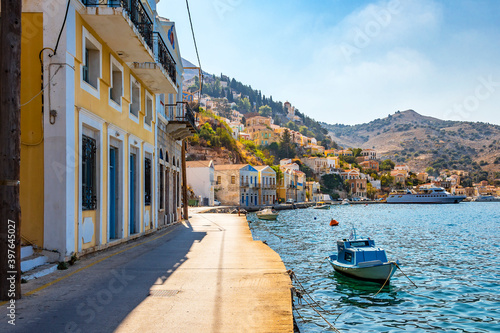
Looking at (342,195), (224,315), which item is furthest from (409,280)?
(342,195)

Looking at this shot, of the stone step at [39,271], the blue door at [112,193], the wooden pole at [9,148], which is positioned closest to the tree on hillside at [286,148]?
Answer: the blue door at [112,193]

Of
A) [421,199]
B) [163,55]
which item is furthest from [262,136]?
[163,55]

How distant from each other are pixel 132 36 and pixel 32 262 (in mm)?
7288

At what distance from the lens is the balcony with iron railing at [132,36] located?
11.5m

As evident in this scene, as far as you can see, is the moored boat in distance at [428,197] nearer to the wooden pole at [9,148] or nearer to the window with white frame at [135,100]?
the window with white frame at [135,100]

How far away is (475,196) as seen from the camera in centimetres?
19975

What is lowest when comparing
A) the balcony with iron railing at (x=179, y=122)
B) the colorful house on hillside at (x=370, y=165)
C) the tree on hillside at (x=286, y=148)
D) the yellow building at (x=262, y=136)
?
the balcony with iron railing at (x=179, y=122)

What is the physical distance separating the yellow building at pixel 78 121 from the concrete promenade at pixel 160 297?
4.30ft

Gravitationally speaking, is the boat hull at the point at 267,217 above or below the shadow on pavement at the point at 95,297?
below

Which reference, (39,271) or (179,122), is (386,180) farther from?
(39,271)

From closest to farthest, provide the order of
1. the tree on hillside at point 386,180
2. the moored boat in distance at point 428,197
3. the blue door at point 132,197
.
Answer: the blue door at point 132,197
the moored boat in distance at point 428,197
the tree on hillside at point 386,180

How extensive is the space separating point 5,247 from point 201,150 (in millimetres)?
87201

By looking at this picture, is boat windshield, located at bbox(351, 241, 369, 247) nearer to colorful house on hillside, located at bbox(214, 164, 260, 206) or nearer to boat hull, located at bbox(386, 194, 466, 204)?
colorful house on hillside, located at bbox(214, 164, 260, 206)

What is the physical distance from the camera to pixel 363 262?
595 inches
